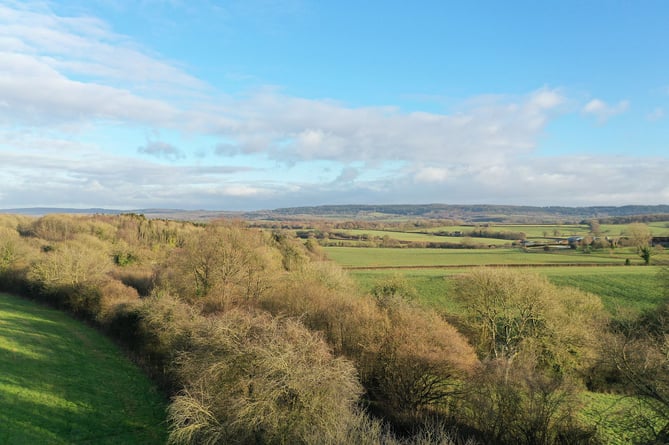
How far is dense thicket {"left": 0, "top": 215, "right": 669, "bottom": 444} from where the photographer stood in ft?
50.8

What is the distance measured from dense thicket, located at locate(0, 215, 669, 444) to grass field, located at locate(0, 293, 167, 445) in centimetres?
165

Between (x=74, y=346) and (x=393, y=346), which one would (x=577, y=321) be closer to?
(x=393, y=346)

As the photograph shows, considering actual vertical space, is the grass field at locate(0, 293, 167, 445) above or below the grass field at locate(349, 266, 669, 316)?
below

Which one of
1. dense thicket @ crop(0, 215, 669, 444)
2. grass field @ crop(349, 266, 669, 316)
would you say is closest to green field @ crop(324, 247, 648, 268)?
grass field @ crop(349, 266, 669, 316)

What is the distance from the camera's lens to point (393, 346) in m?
22.3

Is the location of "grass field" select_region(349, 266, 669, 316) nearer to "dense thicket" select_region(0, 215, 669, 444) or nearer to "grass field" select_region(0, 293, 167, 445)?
"dense thicket" select_region(0, 215, 669, 444)

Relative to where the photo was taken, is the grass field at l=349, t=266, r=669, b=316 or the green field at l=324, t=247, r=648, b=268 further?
the green field at l=324, t=247, r=648, b=268

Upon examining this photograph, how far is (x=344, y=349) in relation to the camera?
24.8 m

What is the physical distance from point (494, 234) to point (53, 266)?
112700mm

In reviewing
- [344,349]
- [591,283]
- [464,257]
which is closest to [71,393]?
[344,349]

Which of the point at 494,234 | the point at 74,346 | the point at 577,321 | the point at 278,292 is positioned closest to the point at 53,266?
the point at 74,346

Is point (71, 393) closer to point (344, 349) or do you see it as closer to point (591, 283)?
point (344, 349)

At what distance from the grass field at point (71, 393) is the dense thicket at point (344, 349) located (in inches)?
64.9

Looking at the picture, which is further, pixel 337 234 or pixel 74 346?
pixel 337 234
